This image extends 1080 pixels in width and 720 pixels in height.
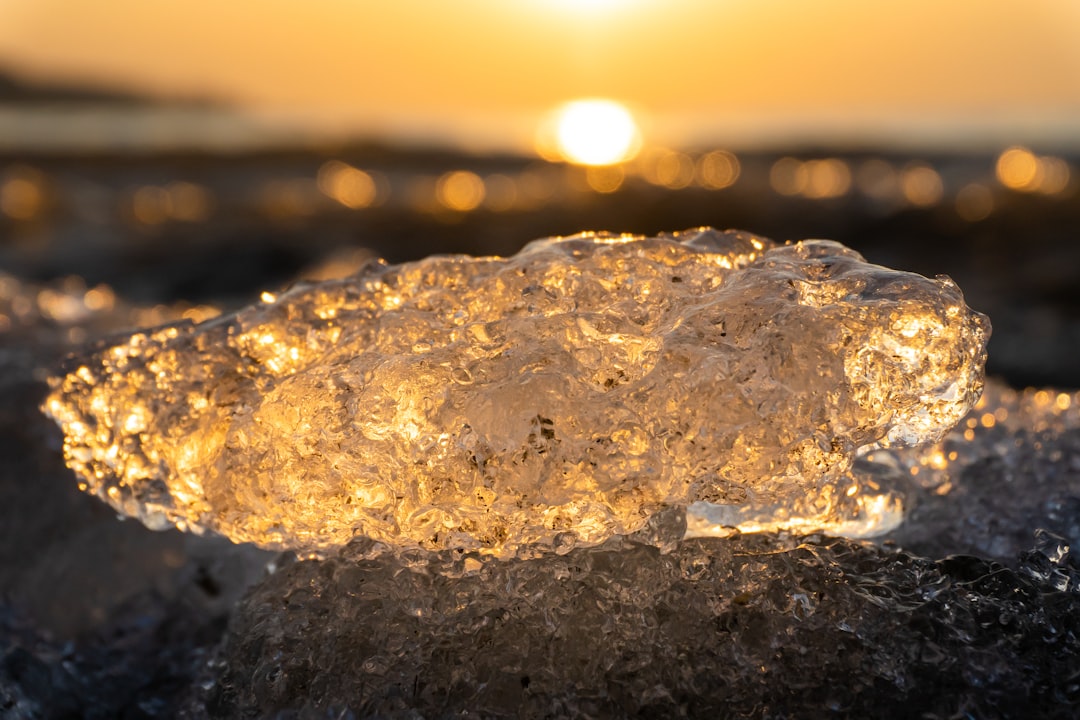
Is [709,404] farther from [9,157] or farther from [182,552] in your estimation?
[9,157]

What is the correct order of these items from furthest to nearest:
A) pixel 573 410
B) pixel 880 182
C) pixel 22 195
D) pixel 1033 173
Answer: pixel 1033 173 < pixel 880 182 < pixel 22 195 < pixel 573 410

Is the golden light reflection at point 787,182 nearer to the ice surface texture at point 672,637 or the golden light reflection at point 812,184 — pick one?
the golden light reflection at point 812,184

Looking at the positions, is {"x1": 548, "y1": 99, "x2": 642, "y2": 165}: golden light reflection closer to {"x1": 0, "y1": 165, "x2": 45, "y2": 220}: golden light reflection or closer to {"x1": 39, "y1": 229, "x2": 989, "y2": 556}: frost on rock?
{"x1": 0, "y1": 165, "x2": 45, "y2": 220}: golden light reflection

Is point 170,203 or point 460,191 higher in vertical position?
point 460,191

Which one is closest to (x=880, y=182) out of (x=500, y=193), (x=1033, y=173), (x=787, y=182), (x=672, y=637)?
(x=787, y=182)

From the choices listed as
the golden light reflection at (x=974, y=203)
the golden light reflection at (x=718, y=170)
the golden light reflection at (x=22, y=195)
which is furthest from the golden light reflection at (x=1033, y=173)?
the golden light reflection at (x=22, y=195)

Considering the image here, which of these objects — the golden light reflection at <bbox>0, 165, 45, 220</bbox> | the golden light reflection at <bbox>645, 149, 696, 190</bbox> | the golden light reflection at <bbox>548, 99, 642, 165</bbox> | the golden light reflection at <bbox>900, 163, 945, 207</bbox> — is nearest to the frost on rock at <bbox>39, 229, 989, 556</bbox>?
the golden light reflection at <bbox>900, 163, 945, 207</bbox>

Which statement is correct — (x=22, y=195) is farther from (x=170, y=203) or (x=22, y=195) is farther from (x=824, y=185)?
(x=824, y=185)
